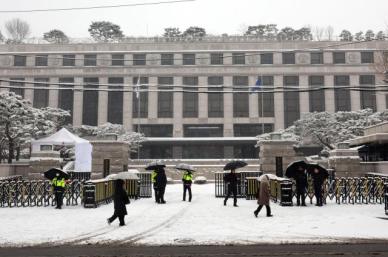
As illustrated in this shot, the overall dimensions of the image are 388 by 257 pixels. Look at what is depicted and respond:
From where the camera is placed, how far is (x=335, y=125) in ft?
167

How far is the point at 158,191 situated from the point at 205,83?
50023mm

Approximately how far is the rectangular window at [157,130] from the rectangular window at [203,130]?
2919 millimetres

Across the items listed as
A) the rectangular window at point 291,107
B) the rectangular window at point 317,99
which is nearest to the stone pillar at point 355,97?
the rectangular window at point 317,99

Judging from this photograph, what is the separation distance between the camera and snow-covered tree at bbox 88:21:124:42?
7688cm

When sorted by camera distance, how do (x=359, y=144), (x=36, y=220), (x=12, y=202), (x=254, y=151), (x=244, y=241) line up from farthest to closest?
(x=254, y=151), (x=359, y=144), (x=12, y=202), (x=36, y=220), (x=244, y=241)

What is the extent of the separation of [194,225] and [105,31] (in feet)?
236

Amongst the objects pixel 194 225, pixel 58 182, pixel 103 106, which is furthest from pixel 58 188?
pixel 103 106

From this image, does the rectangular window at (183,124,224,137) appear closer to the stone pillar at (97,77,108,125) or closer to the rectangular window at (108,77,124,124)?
the rectangular window at (108,77,124,124)

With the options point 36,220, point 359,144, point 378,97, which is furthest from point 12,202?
point 378,97

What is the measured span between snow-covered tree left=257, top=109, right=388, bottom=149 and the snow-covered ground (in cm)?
3459

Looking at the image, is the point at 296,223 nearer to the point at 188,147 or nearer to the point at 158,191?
the point at 158,191

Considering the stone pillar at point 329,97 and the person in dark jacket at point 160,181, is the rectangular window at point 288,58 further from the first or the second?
the person in dark jacket at point 160,181

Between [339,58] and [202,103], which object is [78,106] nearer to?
[202,103]

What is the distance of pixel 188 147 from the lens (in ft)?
214
